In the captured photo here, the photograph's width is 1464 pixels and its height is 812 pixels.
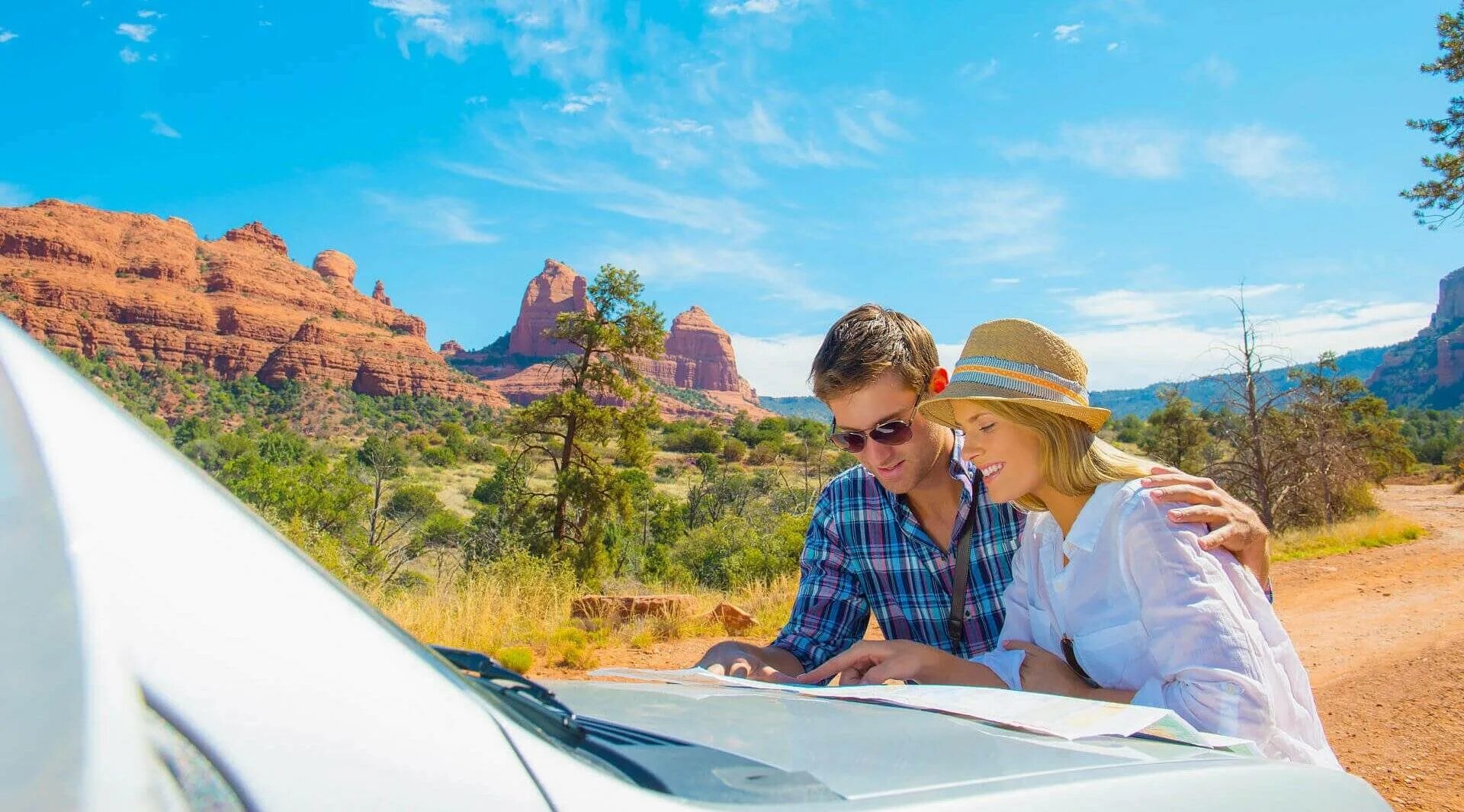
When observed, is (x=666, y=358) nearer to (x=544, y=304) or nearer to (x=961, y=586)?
(x=544, y=304)

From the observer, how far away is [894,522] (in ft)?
9.77

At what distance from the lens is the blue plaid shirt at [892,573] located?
112 inches

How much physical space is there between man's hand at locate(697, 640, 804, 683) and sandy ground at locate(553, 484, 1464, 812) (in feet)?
11.8

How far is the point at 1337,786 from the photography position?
1191 millimetres

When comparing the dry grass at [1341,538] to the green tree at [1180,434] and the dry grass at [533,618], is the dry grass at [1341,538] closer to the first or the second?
the dry grass at [533,618]

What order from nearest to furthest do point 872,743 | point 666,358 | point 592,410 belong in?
1. point 872,743
2. point 592,410
3. point 666,358

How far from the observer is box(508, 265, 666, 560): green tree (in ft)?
45.4

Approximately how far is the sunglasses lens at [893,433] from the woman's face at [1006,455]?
62cm

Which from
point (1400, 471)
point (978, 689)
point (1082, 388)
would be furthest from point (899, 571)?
point (1400, 471)

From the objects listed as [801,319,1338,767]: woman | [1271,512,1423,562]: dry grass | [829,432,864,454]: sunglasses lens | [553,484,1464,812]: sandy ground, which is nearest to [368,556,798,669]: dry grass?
[553,484,1464,812]: sandy ground

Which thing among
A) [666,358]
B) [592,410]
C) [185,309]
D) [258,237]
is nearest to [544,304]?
[666,358]

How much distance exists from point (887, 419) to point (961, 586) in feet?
2.00

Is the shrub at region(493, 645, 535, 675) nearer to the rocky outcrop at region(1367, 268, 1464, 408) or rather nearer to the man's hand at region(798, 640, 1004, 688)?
the man's hand at region(798, 640, 1004, 688)

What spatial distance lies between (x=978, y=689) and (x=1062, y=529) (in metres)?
0.85
